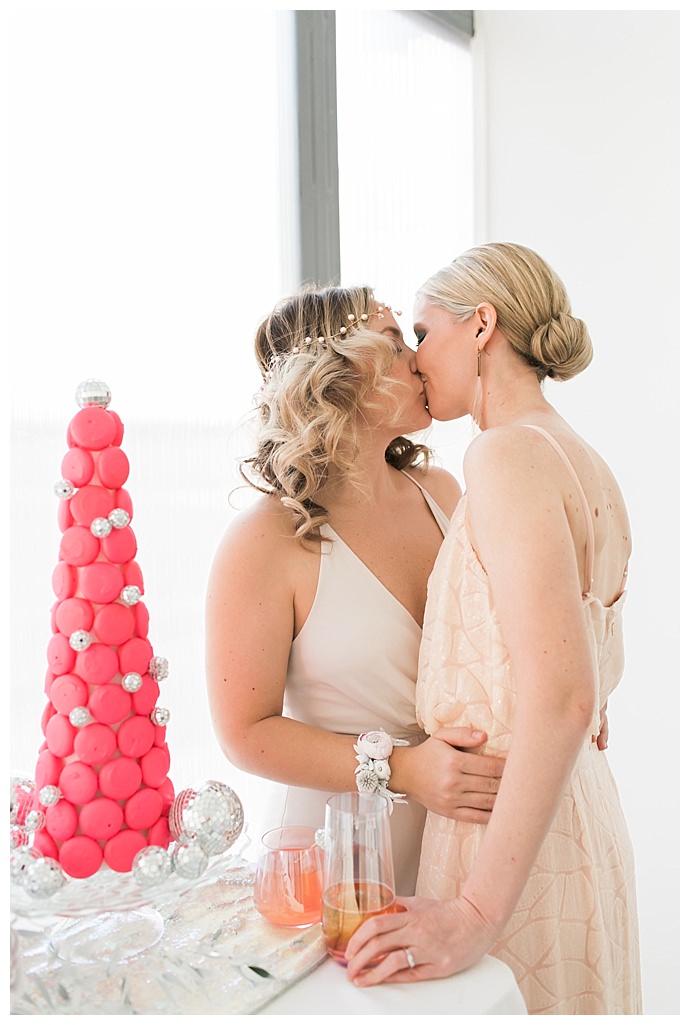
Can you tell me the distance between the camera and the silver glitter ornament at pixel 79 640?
1050mm

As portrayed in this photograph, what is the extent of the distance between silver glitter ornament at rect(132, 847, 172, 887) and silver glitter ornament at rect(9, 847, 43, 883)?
11cm

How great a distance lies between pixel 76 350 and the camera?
1.86m

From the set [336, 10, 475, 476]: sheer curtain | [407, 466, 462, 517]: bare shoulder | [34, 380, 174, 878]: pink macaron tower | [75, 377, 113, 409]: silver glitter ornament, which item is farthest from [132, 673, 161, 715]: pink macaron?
[336, 10, 475, 476]: sheer curtain

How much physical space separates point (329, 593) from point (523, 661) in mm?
440

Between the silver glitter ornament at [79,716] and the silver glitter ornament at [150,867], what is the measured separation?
162mm

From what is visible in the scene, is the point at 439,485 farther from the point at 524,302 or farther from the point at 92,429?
the point at 92,429

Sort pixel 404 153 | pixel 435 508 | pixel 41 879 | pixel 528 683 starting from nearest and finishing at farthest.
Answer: pixel 41 879 < pixel 528 683 < pixel 435 508 < pixel 404 153

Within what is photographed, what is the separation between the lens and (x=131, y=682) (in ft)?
3.51

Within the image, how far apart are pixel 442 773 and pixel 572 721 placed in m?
0.26

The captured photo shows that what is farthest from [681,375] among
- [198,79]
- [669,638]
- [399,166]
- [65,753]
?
[65,753]

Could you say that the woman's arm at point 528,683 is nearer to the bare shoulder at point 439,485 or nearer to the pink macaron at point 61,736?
the pink macaron at point 61,736

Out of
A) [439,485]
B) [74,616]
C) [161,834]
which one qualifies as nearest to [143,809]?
[161,834]

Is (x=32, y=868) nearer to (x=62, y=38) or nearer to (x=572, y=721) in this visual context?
(x=572, y=721)

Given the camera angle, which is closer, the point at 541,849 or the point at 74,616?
the point at 74,616
